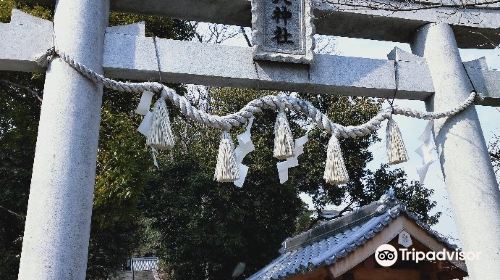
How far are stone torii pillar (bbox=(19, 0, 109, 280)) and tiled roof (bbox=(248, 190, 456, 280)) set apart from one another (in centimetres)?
313

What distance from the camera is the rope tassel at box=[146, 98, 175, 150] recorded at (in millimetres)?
2852

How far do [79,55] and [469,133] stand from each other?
115 inches

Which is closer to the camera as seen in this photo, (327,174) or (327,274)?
(327,174)

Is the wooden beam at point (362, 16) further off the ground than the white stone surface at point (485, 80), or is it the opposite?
the wooden beam at point (362, 16)

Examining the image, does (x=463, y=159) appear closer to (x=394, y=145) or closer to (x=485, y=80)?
(x=394, y=145)

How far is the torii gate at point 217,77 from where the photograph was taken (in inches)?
101

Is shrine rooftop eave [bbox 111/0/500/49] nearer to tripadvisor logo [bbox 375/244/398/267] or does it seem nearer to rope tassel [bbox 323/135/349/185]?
rope tassel [bbox 323/135/349/185]

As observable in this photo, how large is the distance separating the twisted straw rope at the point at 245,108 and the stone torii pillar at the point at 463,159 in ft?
0.48

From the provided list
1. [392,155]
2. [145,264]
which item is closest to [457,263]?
[392,155]

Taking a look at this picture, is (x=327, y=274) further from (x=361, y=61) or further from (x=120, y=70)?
(x=120, y=70)

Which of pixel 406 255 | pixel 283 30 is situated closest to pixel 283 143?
pixel 283 30

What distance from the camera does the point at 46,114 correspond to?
2.75 m

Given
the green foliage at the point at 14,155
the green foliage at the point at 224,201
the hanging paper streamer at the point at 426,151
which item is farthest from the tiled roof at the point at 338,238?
the green foliage at the point at 14,155

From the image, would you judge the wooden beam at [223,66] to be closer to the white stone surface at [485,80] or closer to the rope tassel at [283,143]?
the white stone surface at [485,80]
